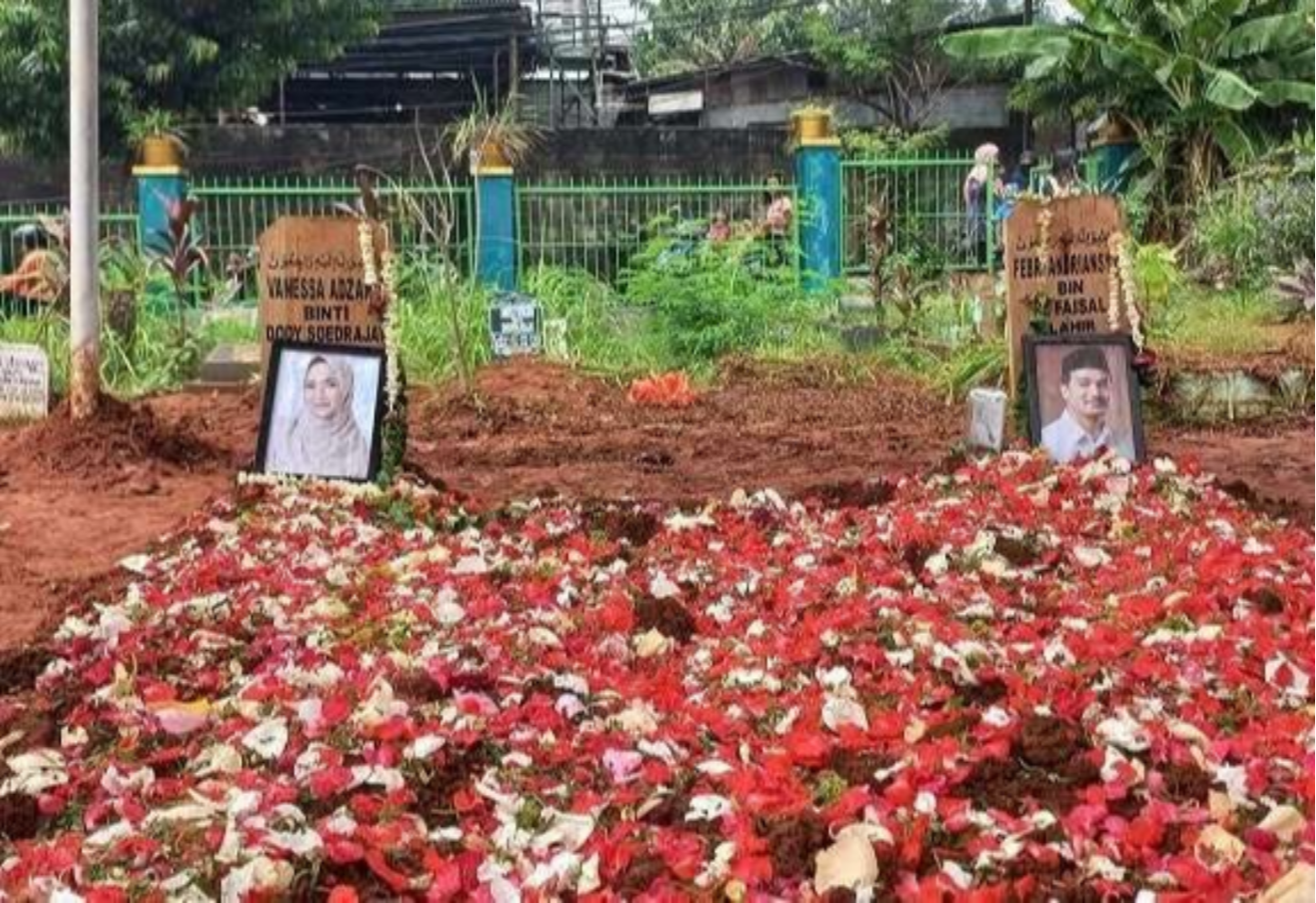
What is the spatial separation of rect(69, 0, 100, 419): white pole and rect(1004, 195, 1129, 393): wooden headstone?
13.3 ft

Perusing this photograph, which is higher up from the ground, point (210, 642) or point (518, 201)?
point (518, 201)

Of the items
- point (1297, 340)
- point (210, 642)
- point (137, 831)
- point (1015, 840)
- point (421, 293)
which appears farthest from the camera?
point (421, 293)

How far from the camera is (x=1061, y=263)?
7.37 meters

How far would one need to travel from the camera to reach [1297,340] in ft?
37.7

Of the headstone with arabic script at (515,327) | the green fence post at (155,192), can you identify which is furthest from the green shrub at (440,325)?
the green fence post at (155,192)

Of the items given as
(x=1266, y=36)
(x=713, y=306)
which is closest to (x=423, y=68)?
(x=1266, y=36)

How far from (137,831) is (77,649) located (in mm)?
1595

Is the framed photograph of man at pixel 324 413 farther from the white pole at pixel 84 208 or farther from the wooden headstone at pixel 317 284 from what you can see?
the white pole at pixel 84 208

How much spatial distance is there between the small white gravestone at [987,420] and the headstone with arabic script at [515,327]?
5867 mm

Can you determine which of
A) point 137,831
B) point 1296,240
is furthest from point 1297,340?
point 137,831

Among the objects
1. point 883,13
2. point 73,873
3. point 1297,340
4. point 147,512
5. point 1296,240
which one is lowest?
point 73,873

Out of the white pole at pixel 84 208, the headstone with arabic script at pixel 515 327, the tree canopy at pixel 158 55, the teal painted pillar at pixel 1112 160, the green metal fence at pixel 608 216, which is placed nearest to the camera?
the white pole at pixel 84 208

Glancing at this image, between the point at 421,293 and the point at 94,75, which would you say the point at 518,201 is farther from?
the point at 94,75

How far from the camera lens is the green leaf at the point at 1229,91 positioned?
18344 mm
